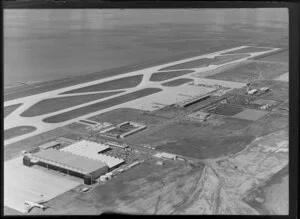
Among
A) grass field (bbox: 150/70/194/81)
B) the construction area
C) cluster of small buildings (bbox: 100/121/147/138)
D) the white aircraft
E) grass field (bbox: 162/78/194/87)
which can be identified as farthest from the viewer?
grass field (bbox: 150/70/194/81)

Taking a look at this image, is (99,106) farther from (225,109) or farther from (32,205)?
(32,205)

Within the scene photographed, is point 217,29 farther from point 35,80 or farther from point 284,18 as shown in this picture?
point 35,80

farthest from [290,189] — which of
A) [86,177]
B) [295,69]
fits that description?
[86,177]

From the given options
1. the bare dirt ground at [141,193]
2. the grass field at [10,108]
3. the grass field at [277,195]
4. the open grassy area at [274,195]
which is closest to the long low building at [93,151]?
the bare dirt ground at [141,193]

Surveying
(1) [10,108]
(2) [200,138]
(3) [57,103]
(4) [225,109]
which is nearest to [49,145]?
(1) [10,108]

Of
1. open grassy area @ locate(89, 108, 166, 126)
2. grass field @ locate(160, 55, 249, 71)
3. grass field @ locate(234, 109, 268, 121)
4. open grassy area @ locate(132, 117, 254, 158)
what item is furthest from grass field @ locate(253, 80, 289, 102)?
open grassy area @ locate(89, 108, 166, 126)

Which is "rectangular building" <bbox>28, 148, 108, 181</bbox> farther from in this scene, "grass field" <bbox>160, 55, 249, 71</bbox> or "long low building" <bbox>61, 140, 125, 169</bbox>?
"grass field" <bbox>160, 55, 249, 71</bbox>
